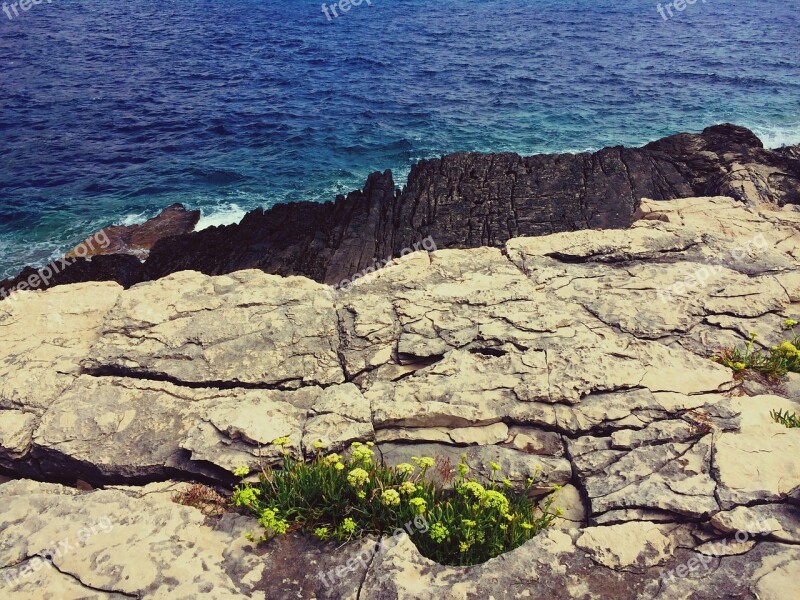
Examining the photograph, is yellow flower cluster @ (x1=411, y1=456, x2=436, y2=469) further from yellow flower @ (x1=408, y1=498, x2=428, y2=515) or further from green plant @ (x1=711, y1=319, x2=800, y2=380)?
green plant @ (x1=711, y1=319, x2=800, y2=380)

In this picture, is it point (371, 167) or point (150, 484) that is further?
point (371, 167)

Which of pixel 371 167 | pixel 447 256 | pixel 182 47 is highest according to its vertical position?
pixel 182 47

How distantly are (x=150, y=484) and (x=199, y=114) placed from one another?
34534 mm

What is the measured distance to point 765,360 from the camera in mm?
8000

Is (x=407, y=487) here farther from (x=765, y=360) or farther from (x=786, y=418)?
(x=765, y=360)

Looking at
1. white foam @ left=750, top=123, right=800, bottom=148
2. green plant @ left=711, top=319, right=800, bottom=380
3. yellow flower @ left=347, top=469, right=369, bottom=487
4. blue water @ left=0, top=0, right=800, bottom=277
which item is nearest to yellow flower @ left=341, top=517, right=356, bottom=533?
yellow flower @ left=347, top=469, right=369, bottom=487

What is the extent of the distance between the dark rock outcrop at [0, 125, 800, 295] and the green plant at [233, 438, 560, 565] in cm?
1150

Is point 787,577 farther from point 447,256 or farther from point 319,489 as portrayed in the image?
point 447,256

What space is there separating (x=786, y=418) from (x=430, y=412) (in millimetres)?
4486

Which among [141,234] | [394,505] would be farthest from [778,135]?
[394,505]

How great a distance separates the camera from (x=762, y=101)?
37812 millimetres

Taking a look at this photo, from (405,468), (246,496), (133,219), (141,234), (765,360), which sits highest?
(405,468)

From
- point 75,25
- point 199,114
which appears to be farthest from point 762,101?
point 75,25

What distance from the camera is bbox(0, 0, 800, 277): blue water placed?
2800 centimetres
